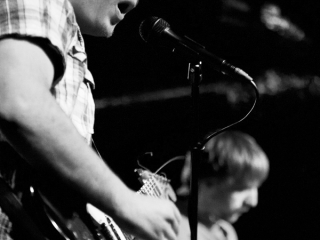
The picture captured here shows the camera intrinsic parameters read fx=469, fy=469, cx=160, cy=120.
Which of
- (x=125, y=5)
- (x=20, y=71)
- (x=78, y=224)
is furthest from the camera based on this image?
(x=125, y=5)

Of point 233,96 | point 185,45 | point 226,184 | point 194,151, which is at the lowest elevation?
point 233,96

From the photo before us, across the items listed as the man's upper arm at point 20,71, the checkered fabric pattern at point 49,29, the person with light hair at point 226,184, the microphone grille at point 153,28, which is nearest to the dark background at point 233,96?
the person with light hair at point 226,184

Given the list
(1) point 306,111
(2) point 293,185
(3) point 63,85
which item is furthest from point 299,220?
(3) point 63,85

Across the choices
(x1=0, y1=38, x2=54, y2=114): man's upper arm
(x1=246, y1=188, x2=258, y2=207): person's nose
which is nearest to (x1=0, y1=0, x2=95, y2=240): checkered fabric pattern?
(x1=0, y1=38, x2=54, y2=114): man's upper arm

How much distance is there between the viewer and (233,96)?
3188 millimetres

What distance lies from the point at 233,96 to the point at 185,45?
196cm

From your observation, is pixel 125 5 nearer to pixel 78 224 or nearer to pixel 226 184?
pixel 78 224

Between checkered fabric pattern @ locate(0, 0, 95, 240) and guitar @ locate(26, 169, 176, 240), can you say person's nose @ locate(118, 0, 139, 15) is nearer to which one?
checkered fabric pattern @ locate(0, 0, 95, 240)

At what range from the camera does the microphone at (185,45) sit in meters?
1.28

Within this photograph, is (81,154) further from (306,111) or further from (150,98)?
(306,111)

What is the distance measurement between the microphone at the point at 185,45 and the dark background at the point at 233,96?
1445 millimetres

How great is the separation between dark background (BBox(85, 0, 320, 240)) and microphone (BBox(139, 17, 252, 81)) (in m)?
1.45

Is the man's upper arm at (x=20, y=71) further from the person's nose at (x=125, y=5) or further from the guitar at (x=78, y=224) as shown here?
the person's nose at (x=125, y=5)

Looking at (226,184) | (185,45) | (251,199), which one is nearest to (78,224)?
(185,45)
